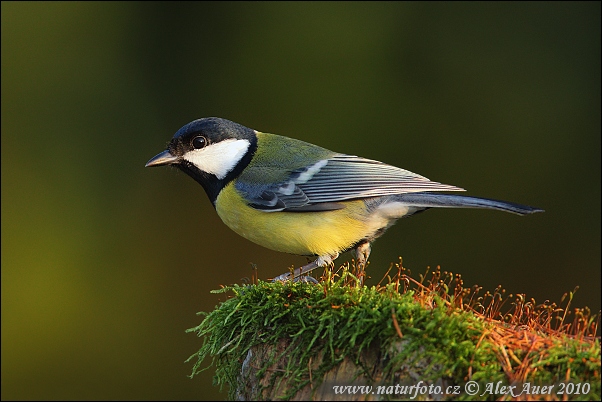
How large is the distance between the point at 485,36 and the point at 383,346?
15.5ft

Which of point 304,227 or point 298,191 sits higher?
point 298,191

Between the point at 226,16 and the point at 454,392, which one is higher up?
the point at 226,16

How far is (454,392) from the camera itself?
186 centimetres

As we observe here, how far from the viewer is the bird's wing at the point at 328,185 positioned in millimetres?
3176

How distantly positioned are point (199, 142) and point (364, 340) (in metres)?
1.80

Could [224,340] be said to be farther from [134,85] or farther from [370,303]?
[134,85]

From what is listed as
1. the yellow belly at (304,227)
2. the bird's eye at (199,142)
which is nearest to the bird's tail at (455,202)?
the yellow belly at (304,227)

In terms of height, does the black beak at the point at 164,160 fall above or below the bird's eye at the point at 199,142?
below

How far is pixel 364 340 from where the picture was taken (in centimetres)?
199

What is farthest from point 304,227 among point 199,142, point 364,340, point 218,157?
point 364,340

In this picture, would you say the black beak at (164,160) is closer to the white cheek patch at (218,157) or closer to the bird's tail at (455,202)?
the white cheek patch at (218,157)

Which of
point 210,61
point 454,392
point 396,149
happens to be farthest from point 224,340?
point 210,61

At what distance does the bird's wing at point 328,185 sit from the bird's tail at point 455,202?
0.17 feet

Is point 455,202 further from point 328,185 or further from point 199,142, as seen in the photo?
point 199,142
